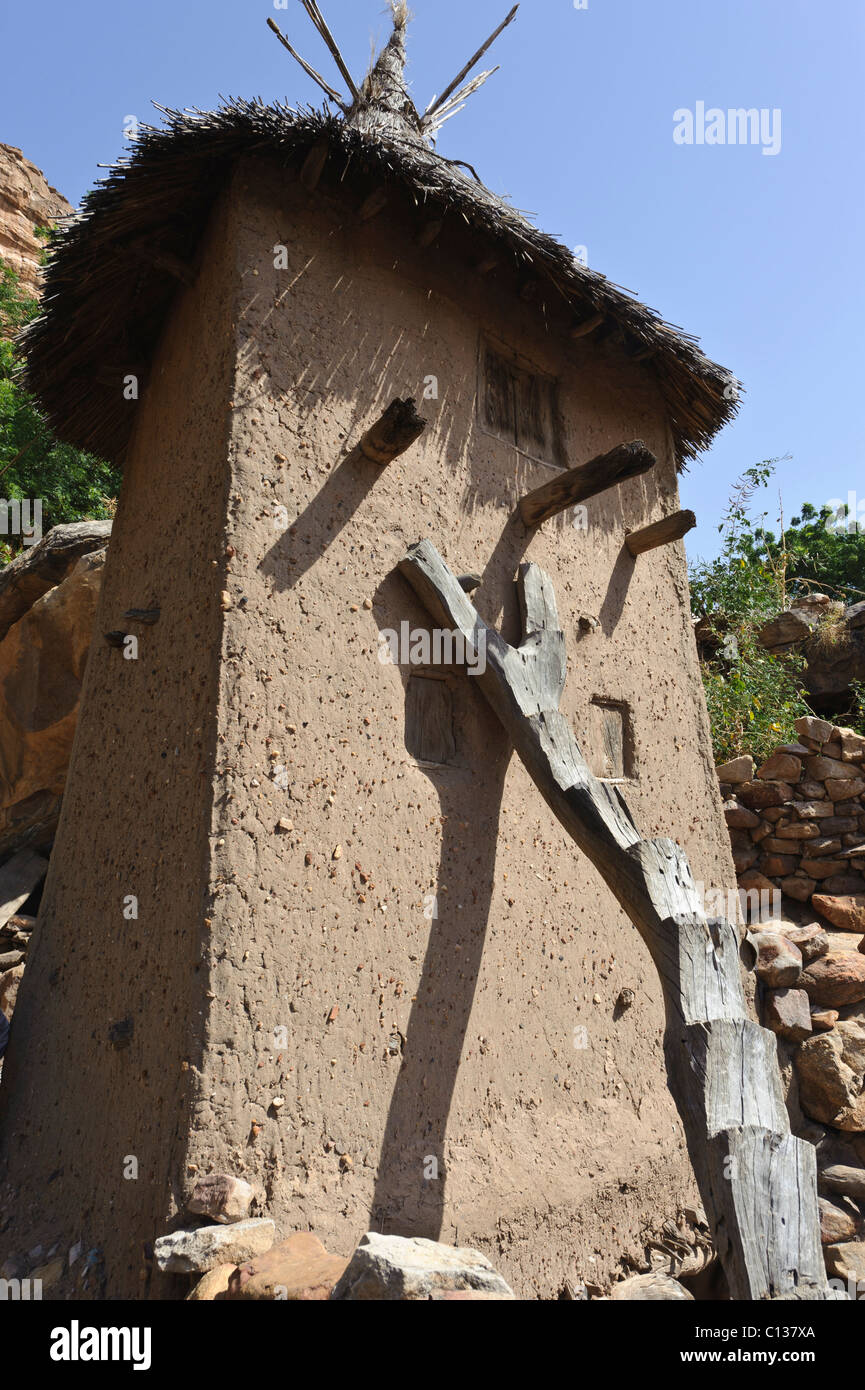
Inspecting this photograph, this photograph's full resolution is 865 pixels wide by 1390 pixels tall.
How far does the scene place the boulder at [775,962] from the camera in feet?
16.3

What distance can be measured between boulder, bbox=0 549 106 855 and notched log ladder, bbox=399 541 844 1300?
4016 mm

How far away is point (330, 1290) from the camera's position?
89.5 inches

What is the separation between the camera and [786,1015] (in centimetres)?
488

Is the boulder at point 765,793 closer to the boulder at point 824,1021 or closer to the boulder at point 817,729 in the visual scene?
the boulder at point 817,729

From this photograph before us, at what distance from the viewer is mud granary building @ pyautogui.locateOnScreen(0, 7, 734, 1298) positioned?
9.84ft

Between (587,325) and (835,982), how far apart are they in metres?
3.94

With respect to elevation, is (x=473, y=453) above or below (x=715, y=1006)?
above

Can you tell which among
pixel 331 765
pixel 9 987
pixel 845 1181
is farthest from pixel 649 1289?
pixel 9 987

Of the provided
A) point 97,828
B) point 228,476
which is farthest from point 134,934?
point 228,476

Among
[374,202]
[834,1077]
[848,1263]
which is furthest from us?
[834,1077]

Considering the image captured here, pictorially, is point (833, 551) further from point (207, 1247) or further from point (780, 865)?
point (207, 1247)

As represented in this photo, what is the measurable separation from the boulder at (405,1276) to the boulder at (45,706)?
531 cm

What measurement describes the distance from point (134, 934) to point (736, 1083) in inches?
85.8

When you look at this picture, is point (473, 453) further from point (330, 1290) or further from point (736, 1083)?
point (330, 1290)
